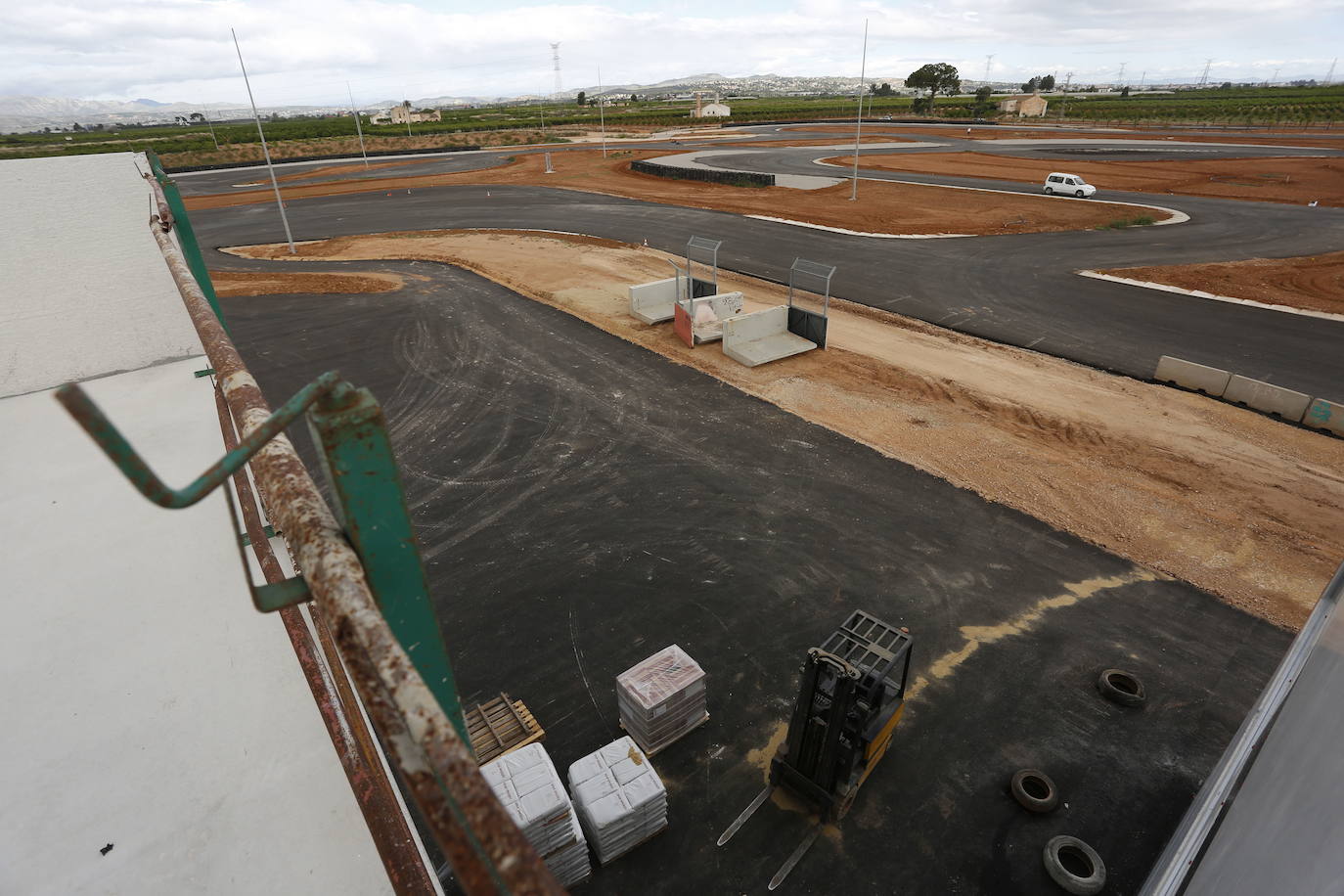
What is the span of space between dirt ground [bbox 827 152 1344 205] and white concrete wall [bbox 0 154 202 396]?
49609 millimetres

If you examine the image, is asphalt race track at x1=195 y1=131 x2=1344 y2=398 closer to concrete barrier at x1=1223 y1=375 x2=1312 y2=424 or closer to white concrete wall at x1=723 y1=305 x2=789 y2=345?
concrete barrier at x1=1223 y1=375 x2=1312 y2=424

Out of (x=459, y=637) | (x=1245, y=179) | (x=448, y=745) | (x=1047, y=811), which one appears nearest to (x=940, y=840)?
(x=1047, y=811)

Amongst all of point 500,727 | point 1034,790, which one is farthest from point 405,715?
point 1034,790

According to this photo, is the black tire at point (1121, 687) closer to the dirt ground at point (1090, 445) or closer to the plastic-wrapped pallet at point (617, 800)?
the dirt ground at point (1090, 445)

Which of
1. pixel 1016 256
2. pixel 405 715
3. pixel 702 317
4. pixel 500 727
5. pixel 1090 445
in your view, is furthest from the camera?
pixel 1016 256

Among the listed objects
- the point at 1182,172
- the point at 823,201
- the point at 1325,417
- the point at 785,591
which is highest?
the point at 1182,172

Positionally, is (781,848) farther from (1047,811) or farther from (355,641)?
(355,641)

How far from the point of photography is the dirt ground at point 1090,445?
431 inches

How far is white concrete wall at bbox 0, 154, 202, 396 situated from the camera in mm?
9688

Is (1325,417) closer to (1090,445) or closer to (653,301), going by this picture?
(1090,445)

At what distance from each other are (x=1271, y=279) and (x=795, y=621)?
26.7 m

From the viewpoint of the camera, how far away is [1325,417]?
14.2 m

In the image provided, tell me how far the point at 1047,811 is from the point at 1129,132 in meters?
95.1

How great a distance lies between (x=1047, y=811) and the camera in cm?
713
